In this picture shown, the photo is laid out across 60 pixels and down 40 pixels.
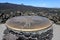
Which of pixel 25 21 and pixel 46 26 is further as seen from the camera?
pixel 25 21

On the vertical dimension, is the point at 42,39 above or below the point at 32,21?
below

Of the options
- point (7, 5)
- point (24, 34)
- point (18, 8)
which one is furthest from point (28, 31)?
point (7, 5)

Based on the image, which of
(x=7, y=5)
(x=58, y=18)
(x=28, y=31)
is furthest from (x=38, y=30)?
(x=7, y=5)

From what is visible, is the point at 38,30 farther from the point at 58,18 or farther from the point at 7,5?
the point at 7,5

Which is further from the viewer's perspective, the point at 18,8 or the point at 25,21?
the point at 18,8

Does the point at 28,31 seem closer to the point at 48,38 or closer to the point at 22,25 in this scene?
the point at 22,25

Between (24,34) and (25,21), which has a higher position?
(25,21)

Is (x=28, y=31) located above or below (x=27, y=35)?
above

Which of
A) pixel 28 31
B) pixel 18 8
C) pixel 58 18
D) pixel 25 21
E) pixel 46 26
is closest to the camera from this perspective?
pixel 28 31

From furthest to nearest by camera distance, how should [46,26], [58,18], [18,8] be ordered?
[18,8], [58,18], [46,26]
